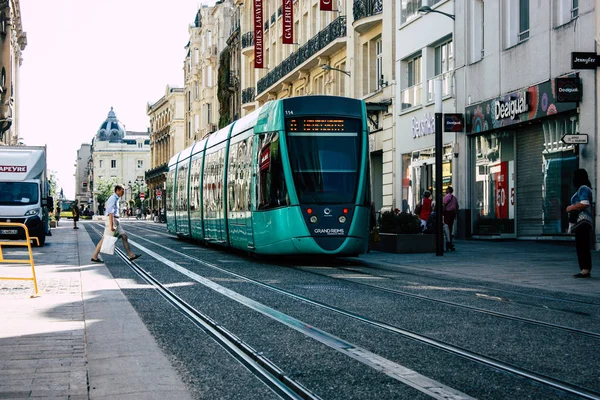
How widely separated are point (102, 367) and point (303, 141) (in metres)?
11.4

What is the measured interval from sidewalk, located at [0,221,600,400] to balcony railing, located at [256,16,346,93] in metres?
22.4

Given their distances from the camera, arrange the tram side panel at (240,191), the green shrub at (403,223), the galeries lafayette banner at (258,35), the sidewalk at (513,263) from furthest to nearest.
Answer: the galeries lafayette banner at (258,35), the green shrub at (403,223), the tram side panel at (240,191), the sidewalk at (513,263)

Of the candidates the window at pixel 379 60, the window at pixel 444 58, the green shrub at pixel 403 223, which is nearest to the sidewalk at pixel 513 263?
the green shrub at pixel 403 223

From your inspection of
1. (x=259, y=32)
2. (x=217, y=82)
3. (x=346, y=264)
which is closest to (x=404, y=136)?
(x=346, y=264)

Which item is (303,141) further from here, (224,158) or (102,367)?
(102,367)

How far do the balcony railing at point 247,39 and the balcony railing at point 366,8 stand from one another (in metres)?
23.2

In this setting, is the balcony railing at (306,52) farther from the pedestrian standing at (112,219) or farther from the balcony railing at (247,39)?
the pedestrian standing at (112,219)

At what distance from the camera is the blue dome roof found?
172250mm

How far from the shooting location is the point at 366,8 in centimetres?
3628

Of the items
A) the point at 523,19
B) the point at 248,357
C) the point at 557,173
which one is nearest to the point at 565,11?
the point at 523,19

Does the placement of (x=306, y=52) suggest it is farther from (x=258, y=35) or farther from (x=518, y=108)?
(x=518, y=108)

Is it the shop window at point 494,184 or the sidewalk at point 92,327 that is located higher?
the shop window at point 494,184

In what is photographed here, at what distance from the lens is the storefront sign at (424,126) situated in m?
31.1

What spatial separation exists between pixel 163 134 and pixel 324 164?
95.1 metres
